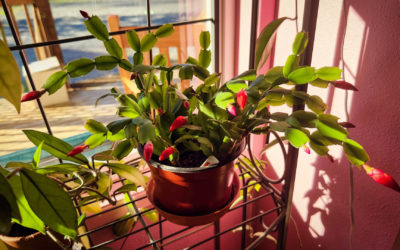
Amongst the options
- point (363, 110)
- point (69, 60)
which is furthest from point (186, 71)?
point (69, 60)

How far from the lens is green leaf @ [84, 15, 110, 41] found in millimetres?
558

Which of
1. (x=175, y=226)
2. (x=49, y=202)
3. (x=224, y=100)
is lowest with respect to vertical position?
(x=175, y=226)

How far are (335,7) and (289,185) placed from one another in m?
0.48

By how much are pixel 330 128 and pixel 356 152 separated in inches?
2.4

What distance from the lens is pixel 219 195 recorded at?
648 millimetres

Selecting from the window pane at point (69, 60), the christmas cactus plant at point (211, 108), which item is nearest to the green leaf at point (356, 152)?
the christmas cactus plant at point (211, 108)

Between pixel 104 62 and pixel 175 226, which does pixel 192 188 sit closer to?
pixel 104 62

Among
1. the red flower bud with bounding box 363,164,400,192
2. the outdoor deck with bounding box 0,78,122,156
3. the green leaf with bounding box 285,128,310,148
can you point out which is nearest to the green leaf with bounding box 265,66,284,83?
the green leaf with bounding box 285,128,310,148

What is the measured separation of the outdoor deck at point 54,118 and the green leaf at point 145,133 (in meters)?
1.46

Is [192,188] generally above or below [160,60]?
below

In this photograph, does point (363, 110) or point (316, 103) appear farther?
point (363, 110)

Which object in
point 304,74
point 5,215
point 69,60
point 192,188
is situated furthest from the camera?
point 69,60

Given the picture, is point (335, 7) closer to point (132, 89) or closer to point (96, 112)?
point (132, 89)

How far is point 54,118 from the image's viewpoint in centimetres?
224
